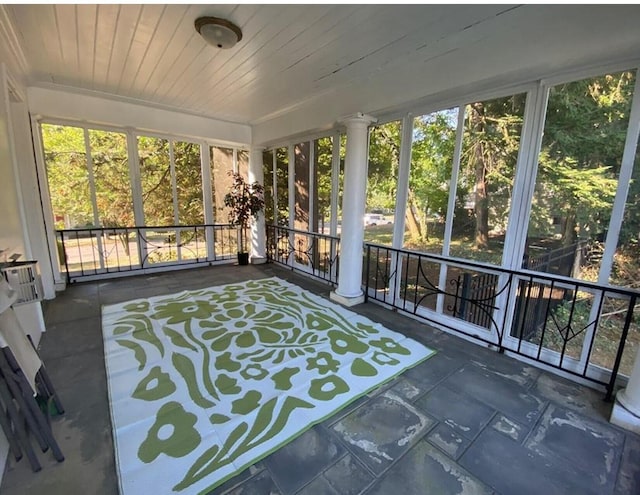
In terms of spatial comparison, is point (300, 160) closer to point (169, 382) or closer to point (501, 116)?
point (501, 116)

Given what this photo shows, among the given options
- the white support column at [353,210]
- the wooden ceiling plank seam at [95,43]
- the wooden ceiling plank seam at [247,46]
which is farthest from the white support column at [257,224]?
the wooden ceiling plank seam at [95,43]

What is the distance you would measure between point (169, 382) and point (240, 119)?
13.6 feet

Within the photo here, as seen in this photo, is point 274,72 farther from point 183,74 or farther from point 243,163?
point 243,163

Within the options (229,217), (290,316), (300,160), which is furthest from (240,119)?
(290,316)

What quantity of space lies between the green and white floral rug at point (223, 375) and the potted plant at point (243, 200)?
201cm

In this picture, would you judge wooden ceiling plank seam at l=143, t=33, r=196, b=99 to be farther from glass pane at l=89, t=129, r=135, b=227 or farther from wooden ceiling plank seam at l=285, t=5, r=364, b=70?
glass pane at l=89, t=129, r=135, b=227

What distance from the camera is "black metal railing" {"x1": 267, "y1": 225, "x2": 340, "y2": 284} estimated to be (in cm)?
426

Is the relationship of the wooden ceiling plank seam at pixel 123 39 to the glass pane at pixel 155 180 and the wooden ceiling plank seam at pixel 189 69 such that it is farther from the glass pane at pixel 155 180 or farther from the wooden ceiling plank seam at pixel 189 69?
the glass pane at pixel 155 180

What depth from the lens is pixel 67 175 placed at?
397 cm

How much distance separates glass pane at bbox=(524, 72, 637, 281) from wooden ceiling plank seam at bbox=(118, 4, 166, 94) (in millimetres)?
2893

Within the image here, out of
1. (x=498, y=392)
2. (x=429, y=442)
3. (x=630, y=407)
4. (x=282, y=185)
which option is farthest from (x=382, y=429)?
(x=282, y=185)

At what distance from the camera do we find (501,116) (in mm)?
2402

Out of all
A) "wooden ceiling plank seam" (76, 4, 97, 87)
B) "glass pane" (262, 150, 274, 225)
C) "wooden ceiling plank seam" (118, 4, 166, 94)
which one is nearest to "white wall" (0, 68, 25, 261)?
"wooden ceiling plank seam" (76, 4, 97, 87)

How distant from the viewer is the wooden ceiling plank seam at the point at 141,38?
6.34ft
